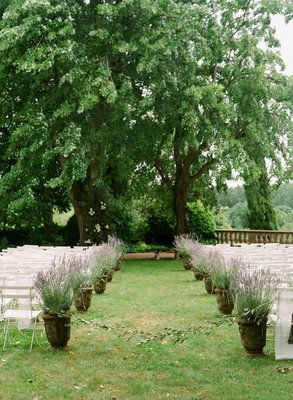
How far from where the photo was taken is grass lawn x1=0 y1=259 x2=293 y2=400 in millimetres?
6055

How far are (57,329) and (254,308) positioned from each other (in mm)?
2596

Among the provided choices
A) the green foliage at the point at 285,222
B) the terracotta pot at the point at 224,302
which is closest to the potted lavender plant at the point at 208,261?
the terracotta pot at the point at 224,302

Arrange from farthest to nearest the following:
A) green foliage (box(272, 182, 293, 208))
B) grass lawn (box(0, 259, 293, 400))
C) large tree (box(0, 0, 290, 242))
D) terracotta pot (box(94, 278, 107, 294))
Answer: green foliage (box(272, 182, 293, 208)), large tree (box(0, 0, 290, 242)), terracotta pot (box(94, 278, 107, 294)), grass lawn (box(0, 259, 293, 400))

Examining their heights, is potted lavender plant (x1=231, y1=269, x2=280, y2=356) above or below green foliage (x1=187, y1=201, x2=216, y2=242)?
below

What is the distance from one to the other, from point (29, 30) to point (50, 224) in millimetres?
10498

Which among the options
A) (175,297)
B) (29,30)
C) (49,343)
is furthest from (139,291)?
(29,30)

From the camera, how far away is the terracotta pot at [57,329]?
768 cm

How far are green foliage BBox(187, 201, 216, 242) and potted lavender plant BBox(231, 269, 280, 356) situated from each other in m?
20.3

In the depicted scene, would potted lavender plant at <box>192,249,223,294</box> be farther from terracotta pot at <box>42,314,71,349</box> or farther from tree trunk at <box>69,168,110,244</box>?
tree trunk at <box>69,168,110,244</box>

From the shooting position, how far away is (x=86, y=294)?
10.9m

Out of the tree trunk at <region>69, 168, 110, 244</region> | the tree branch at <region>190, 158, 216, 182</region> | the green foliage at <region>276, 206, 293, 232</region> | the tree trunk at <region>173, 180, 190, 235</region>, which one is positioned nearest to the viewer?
the tree trunk at <region>69, 168, 110, 244</region>

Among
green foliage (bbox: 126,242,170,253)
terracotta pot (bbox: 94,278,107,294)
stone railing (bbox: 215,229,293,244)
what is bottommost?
terracotta pot (bbox: 94,278,107,294)

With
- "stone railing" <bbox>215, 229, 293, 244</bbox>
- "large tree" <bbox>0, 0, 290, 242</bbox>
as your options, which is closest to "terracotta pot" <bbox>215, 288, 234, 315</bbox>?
"large tree" <bbox>0, 0, 290, 242</bbox>

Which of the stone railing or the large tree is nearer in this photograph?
the large tree
